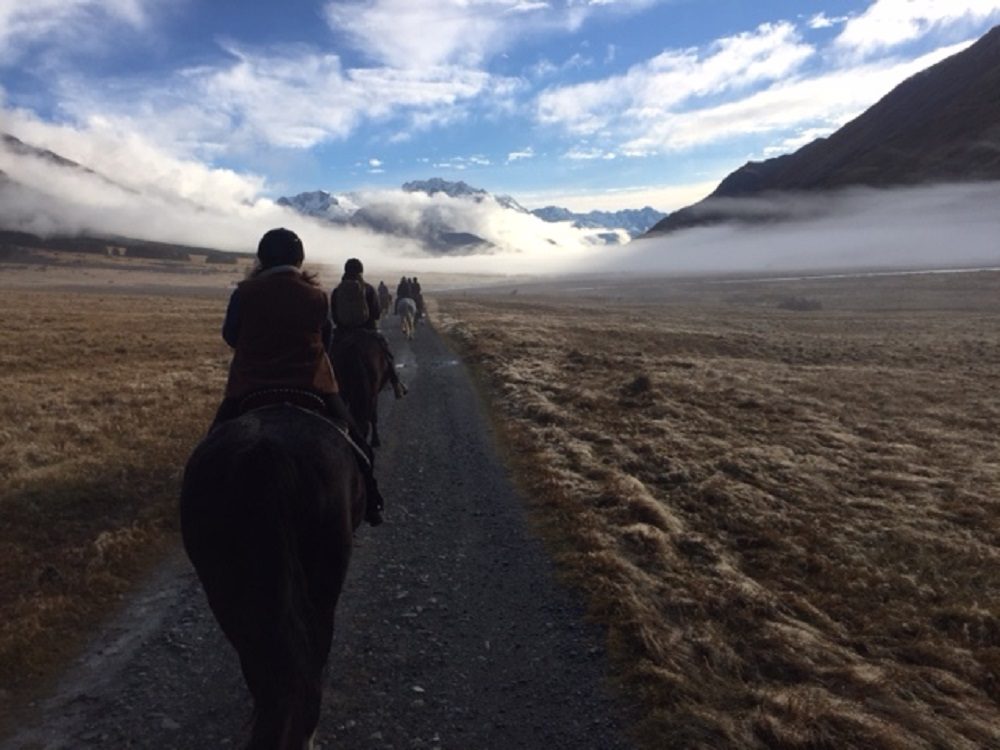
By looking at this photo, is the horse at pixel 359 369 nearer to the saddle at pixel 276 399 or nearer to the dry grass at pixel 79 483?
the dry grass at pixel 79 483

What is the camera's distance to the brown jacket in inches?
211

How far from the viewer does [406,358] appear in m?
28.6

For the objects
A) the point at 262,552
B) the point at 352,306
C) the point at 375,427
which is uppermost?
the point at 352,306

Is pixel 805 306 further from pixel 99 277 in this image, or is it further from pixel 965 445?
pixel 99 277

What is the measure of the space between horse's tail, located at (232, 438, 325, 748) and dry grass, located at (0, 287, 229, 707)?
3218 mm

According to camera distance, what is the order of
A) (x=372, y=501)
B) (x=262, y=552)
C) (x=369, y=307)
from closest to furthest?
(x=262, y=552)
(x=372, y=501)
(x=369, y=307)

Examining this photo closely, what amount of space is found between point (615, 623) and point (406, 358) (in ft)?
73.7

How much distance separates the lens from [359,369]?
11.7m

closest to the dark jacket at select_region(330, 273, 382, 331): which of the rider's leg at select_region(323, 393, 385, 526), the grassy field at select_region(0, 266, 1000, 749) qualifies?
the grassy field at select_region(0, 266, 1000, 749)

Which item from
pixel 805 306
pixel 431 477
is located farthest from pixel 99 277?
pixel 431 477

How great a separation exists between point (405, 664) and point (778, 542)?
5.81 meters

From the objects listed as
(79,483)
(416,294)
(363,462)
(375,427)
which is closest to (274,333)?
(363,462)

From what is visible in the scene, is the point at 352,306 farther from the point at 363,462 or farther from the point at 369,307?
the point at 363,462

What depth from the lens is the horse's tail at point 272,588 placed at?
13.8ft
